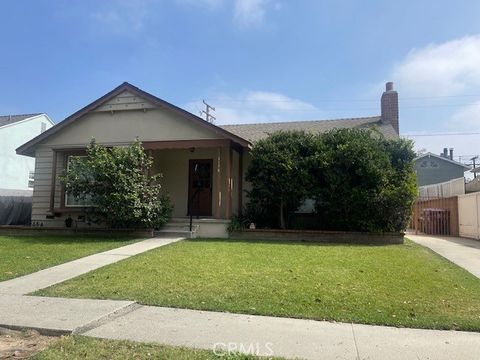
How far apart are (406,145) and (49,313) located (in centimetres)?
1173

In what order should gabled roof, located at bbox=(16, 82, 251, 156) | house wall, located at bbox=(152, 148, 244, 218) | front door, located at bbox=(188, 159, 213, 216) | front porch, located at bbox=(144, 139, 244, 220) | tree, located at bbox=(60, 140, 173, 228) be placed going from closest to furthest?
tree, located at bbox=(60, 140, 173, 228) → gabled roof, located at bbox=(16, 82, 251, 156) → front porch, located at bbox=(144, 139, 244, 220) → front door, located at bbox=(188, 159, 213, 216) → house wall, located at bbox=(152, 148, 244, 218)

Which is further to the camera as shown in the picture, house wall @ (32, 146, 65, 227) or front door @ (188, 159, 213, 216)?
front door @ (188, 159, 213, 216)

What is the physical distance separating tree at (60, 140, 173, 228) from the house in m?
1.64

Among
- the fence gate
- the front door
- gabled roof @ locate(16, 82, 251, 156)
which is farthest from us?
the fence gate

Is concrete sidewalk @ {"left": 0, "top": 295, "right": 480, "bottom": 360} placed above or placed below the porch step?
below

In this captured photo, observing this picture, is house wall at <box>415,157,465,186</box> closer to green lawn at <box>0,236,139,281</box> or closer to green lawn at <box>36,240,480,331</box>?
green lawn at <box>36,240,480,331</box>

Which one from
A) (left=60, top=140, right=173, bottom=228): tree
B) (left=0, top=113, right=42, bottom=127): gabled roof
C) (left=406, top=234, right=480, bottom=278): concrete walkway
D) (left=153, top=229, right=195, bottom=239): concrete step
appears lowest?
(left=406, top=234, right=480, bottom=278): concrete walkway

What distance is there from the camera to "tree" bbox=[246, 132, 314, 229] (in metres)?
13.6

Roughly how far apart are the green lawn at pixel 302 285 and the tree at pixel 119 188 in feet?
12.1

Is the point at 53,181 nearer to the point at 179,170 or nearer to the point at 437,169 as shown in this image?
the point at 179,170

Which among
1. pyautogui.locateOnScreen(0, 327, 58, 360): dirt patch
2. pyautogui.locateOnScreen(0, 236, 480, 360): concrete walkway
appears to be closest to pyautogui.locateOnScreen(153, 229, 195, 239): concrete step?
pyautogui.locateOnScreen(0, 236, 480, 360): concrete walkway

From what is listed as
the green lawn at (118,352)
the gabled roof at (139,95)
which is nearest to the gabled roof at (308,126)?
the gabled roof at (139,95)

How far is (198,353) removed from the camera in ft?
13.8

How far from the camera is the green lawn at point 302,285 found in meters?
5.60
